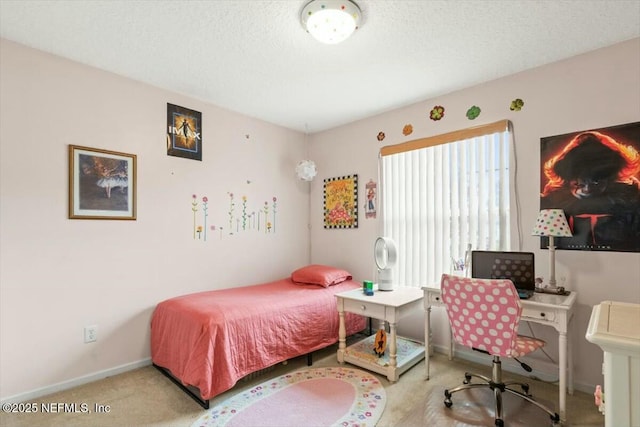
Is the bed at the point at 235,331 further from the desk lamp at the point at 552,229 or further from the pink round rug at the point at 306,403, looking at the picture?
the desk lamp at the point at 552,229

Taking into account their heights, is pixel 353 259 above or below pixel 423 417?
above

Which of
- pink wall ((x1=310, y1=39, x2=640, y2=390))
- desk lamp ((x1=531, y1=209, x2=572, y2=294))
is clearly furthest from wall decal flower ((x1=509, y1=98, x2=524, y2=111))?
desk lamp ((x1=531, y1=209, x2=572, y2=294))

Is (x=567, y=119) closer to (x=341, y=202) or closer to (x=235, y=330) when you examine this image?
(x=341, y=202)

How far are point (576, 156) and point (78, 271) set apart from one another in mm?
3814

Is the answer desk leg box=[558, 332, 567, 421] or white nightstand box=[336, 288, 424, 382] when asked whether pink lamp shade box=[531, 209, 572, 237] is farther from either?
white nightstand box=[336, 288, 424, 382]

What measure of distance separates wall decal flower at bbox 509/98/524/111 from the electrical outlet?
3.78 metres

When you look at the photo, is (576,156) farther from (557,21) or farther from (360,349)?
(360,349)

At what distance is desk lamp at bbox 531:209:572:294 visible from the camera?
221 centimetres

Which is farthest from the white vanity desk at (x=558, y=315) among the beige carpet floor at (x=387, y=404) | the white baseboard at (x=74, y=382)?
the white baseboard at (x=74, y=382)

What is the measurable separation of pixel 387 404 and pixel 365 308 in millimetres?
718

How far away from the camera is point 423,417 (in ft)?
6.66

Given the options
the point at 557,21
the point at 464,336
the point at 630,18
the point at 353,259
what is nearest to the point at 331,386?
the point at 464,336

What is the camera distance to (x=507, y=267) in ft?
7.74

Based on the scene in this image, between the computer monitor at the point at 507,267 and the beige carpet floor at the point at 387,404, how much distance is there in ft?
2.57
